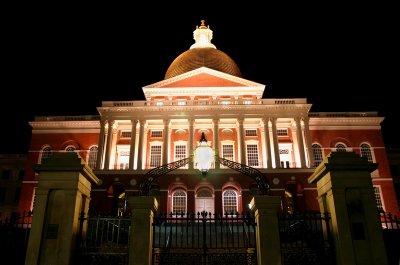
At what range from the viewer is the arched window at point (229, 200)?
3525 centimetres

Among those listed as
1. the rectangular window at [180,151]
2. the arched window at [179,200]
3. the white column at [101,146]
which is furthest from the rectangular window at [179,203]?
the white column at [101,146]

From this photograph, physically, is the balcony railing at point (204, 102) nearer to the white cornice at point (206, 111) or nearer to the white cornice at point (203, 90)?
the white cornice at point (206, 111)

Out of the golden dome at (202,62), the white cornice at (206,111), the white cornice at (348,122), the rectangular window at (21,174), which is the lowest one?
the rectangular window at (21,174)

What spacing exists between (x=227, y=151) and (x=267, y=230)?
2966 centimetres

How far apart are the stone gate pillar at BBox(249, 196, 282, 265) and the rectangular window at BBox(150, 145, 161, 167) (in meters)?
29.5

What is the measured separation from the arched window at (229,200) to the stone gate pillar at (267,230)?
25791 mm

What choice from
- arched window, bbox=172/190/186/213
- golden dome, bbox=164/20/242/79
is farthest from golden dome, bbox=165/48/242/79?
arched window, bbox=172/190/186/213

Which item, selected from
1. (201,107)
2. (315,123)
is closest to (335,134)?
(315,123)

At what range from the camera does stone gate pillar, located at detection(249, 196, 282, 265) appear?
366 inches

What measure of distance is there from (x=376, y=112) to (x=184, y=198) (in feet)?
76.6

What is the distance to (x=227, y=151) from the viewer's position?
39156 mm

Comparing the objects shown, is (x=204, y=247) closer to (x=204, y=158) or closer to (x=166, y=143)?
(x=204, y=158)

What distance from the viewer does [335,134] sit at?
1588 inches

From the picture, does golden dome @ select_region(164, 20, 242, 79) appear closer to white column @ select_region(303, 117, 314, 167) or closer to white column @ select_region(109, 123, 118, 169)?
white column @ select_region(109, 123, 118, 169)
